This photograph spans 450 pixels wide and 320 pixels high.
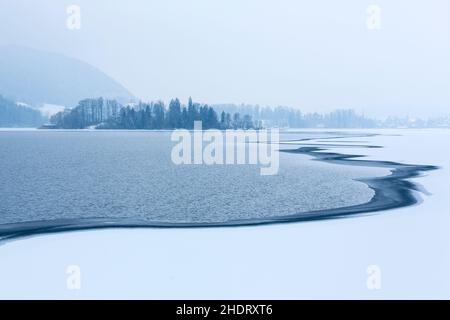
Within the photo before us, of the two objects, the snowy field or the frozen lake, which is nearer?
the snowy field

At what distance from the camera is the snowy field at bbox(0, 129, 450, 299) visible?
7.20 metres

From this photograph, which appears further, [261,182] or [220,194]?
[261,182]

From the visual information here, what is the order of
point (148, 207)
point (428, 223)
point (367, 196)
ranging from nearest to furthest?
point (428, 223)
point (148, 207)
point (367, 196)

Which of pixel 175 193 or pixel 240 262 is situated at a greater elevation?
pixel 240 262

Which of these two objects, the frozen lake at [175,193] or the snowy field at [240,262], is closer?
the snowy field at [240,262]

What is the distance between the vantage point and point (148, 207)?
46.5 feet

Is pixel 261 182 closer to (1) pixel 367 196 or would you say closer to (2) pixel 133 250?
(1) pixel 367 196

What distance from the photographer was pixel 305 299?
6945 millimetres

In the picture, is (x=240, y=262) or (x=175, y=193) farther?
(x=175, y=193)

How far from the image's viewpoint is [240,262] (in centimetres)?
841

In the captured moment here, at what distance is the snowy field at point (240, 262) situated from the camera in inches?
284
